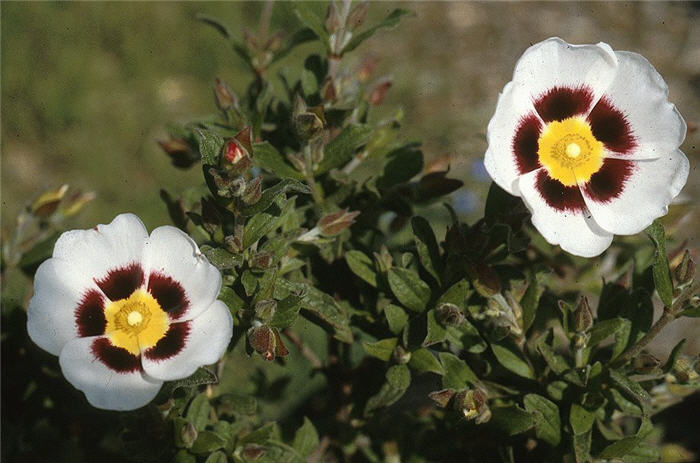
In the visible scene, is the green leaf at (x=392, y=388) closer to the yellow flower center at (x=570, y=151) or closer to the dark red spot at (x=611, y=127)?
the yellow flower center at (x=570, y=151)

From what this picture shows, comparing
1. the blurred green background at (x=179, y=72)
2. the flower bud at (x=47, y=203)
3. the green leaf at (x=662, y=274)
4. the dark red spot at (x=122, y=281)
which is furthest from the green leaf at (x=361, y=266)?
the blurred green background at (x=179, y=72)

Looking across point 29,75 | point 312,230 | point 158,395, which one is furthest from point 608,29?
point 158,395

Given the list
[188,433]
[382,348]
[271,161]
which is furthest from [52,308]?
[382,348]

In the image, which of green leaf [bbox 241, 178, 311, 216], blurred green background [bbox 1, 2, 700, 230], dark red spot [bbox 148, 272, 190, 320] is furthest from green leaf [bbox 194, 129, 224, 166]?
blurred green background [bbox 1, 2, 700, 230]

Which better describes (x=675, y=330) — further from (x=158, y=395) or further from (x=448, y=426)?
(x=158, y=395)

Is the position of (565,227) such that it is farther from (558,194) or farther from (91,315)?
(91,315)
